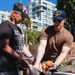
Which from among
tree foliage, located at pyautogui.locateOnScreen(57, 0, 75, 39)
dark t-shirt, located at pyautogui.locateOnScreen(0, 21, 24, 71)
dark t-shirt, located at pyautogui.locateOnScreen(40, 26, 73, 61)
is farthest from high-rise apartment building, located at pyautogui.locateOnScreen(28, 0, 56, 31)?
dark t-shirt, located at pyautogui.locateOnScreen(0, 21, 24, 71)

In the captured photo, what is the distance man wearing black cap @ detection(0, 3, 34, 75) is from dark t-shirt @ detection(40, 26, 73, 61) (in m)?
0.40

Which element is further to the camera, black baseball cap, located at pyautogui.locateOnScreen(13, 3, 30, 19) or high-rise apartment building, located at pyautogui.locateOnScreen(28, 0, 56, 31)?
high-rise apartment building, located at pyautogui.locateOnScreen(28, 0, 56, 31)

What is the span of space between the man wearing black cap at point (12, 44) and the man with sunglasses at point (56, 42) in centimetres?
34

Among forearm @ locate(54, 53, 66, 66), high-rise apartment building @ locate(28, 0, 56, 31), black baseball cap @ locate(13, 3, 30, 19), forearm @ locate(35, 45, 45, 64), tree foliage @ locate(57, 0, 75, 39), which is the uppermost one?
high-rise apartment building @ locate(28, 0, 56, 31)

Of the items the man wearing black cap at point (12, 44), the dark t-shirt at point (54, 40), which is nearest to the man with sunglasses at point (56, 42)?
the dark t-shirt at point (54, 40)

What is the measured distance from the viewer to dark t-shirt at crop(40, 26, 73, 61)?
12.3 ft

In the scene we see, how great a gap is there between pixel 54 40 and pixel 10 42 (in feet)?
2.21

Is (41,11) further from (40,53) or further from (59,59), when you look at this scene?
(59,59)

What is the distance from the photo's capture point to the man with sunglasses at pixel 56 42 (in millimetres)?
3654

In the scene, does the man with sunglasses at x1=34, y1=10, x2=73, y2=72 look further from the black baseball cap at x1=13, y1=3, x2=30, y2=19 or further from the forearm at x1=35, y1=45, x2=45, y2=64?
the black baseball cap at x1=13, y1=3, x2=30, y2=19

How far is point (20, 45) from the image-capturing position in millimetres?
3520

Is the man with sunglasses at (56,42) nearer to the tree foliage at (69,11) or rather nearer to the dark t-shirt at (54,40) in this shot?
the dark t-shirt at (54,40)

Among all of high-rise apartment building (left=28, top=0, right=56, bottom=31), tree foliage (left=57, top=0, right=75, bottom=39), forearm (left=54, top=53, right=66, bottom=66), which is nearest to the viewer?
forearm (left=54, top=53, right=66, bottom=66)

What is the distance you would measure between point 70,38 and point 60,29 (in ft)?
0.56
